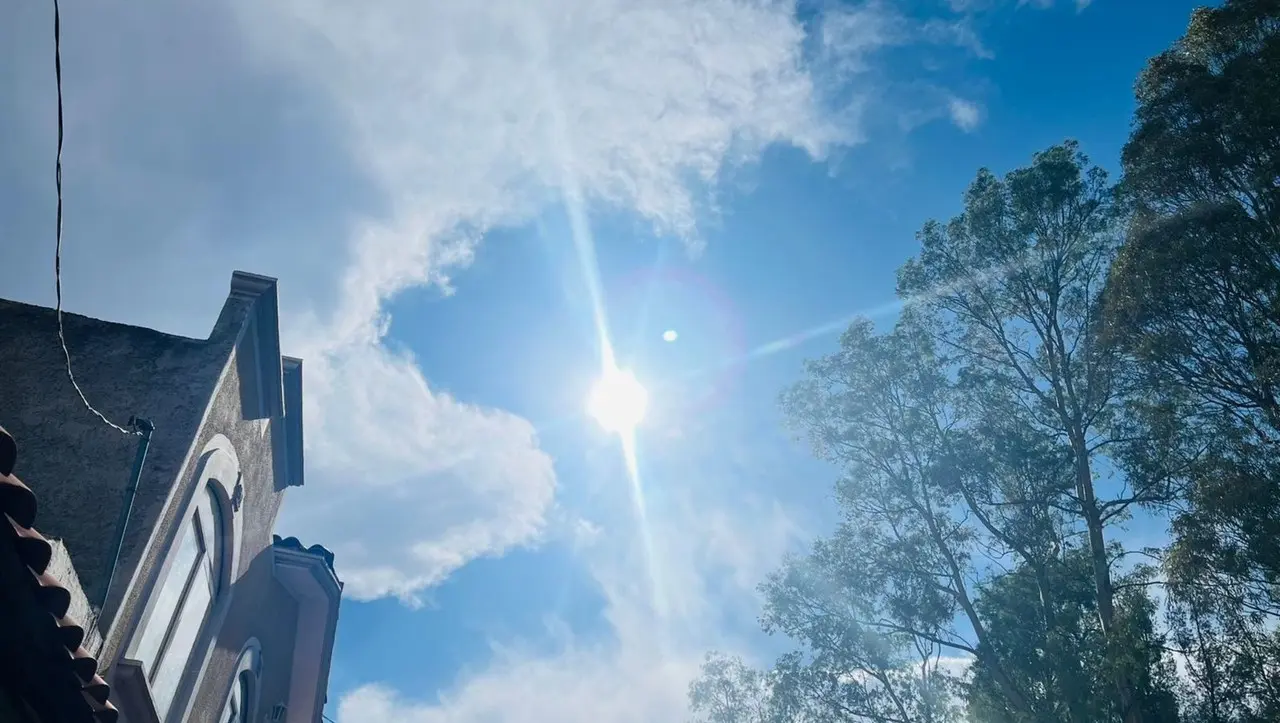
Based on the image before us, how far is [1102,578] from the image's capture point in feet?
42.5

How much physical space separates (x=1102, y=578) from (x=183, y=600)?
15.0 metres

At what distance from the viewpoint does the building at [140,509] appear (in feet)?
13.0

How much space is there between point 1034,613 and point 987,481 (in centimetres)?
299

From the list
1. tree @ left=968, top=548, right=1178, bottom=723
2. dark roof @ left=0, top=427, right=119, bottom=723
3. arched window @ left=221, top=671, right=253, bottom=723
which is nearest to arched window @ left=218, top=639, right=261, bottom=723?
arched window @ left=221, top=671, right=253, bottom=723

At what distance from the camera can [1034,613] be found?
586 inches

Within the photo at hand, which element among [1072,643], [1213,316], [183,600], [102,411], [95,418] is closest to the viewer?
[95,418]

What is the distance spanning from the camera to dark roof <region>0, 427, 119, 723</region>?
3.21 m

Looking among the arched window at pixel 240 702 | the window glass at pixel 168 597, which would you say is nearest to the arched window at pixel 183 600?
the window glass at pixel 168 597

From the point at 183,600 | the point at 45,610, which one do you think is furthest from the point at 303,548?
the point at 45,610

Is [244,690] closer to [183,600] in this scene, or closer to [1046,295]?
[183,600]

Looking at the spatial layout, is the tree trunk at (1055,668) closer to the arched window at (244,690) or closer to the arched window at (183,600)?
the arched window at (244,690)

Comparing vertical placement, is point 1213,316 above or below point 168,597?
above

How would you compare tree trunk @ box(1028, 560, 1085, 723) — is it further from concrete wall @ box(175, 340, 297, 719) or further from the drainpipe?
the drainpipe

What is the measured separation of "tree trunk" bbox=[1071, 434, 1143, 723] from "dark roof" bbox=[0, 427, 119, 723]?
14.2 metres
